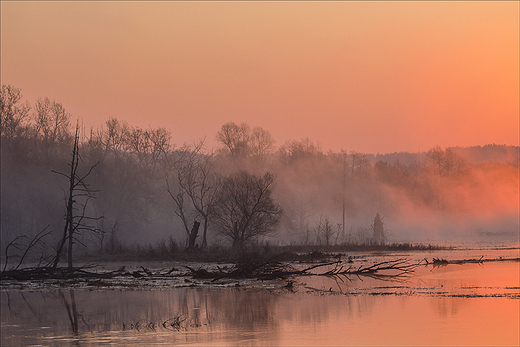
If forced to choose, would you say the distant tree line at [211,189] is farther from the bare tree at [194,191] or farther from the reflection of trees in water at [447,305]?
the reflection of trees in water at [447,305]

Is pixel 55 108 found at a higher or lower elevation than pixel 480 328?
higher

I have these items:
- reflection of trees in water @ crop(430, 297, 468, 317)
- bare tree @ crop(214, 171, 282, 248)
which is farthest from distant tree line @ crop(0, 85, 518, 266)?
reflection of trees in water @ crop(430, 297, 468, 317)

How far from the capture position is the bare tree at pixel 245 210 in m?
48.8

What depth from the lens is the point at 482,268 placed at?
30672 millimetres

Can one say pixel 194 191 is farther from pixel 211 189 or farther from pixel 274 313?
pixel 274 313

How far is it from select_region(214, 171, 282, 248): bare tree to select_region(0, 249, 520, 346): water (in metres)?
22.8

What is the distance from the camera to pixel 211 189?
74062 millimetres

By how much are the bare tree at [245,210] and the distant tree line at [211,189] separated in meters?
0.10

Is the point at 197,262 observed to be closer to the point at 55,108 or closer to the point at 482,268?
the point at 482,268

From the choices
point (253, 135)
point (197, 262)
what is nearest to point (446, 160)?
point (253, 135)

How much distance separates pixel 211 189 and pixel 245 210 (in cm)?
2550

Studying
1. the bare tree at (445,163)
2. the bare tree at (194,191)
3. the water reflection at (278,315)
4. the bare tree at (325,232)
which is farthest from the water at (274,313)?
the bare tree at (445,163)

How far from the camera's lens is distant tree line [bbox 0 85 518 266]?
5259 centimetres

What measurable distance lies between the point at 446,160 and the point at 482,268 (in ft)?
262
